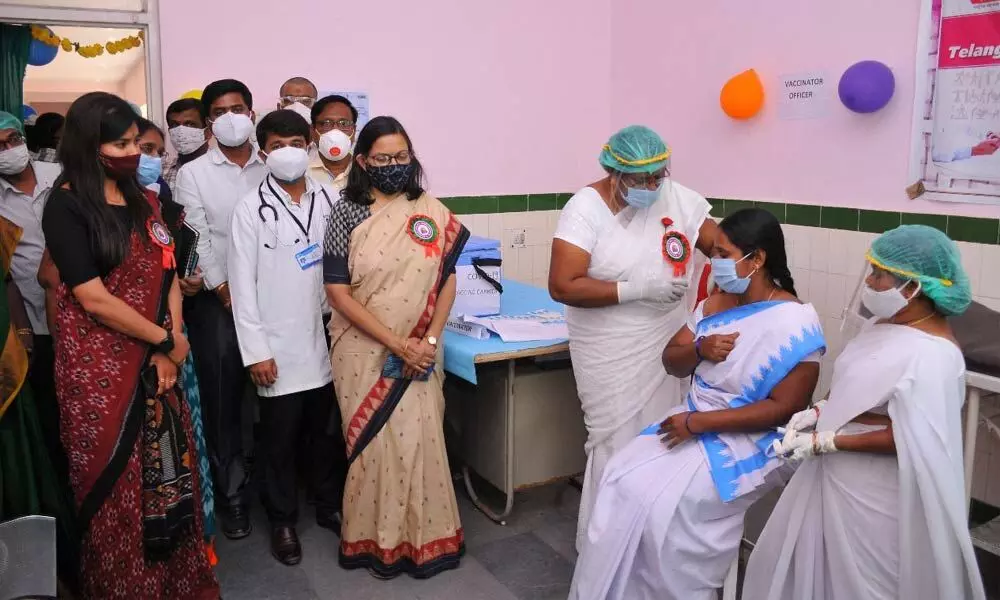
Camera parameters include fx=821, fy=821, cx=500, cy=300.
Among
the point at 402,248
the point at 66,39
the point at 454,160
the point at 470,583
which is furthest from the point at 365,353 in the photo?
the point at 66,39

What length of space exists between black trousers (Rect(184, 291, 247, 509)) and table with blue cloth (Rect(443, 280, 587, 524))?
80cm

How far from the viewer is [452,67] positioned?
441cm

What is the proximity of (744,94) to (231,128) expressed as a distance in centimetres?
225

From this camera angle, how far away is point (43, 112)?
3.74 m

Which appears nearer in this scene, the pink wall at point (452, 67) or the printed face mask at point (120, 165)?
the printed face mask at point (120, 165)

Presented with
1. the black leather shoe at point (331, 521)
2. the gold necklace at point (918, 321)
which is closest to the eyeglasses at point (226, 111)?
the black leather shoe at point (331, 521)

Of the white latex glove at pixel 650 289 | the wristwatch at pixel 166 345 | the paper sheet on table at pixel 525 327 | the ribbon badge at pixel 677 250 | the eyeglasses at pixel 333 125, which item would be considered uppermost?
the eyeglasses at pixel 333 125

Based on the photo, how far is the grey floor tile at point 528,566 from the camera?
277cm

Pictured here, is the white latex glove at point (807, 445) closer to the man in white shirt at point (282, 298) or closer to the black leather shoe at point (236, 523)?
the man in white shirt at point (282, 298)

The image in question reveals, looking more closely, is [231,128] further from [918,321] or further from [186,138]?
[918,321]

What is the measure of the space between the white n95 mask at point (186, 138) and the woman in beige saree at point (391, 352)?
99cm

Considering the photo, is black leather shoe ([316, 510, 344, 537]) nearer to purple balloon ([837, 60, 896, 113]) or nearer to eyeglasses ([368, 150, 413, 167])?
eyeglasses ([368, 150, 413, 167])

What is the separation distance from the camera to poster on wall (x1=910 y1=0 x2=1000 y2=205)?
114 inches

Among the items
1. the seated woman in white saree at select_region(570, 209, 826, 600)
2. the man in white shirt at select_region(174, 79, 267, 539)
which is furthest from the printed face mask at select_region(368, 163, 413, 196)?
the seated woman in white saree at select_region(570, 209, 826, 600)
